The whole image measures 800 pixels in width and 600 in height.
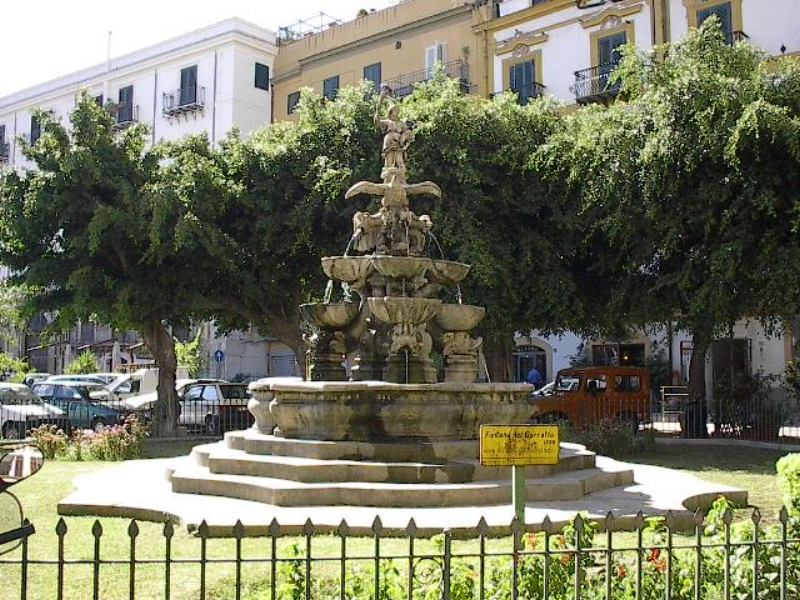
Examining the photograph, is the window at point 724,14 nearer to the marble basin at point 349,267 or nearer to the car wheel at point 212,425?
the car wheel at point 212,425

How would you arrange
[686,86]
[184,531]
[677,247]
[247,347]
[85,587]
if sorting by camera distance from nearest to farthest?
[85,587] < [184,531] < [686,86] < [677,247] < [247,347]

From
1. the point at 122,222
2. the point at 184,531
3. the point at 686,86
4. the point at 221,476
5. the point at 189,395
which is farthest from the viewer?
the point at 189,395

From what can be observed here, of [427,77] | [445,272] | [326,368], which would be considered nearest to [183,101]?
[427,77]

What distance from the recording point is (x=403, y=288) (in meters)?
11.7

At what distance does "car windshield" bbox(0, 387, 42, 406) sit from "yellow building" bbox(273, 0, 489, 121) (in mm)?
16501

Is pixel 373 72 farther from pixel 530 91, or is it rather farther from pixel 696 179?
pixel 696 179

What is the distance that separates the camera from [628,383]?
70.9ft

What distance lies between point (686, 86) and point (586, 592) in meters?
14.8

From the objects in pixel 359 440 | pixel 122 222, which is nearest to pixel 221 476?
pixel 359 440

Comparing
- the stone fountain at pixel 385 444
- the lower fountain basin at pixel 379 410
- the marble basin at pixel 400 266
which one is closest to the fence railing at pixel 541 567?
the stone fountain at pixel 385 444

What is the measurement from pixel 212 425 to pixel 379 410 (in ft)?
41.6

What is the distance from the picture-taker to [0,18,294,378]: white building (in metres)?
39.0

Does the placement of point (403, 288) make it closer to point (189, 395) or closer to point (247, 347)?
point (189, 395)

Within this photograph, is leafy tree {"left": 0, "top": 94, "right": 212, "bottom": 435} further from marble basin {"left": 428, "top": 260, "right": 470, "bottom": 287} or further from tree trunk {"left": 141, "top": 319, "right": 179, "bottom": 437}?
marble basin {"left": 428, "top": 260, "right": 470, "bottom": 287}
